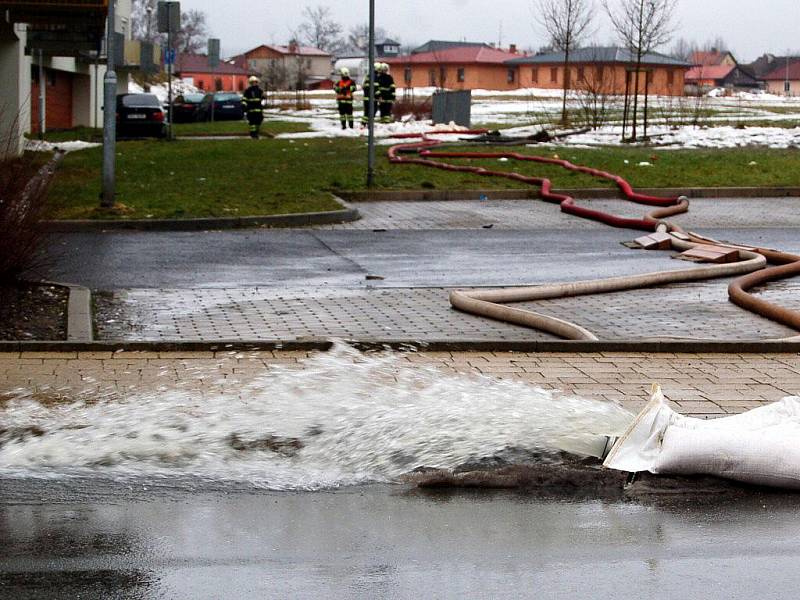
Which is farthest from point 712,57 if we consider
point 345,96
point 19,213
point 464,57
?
point 19,213

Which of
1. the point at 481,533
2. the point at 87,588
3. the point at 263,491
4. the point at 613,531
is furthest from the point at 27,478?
the point at 613,531

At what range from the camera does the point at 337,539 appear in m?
5.27

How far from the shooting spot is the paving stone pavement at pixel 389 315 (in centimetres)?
996

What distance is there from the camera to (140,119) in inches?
1597

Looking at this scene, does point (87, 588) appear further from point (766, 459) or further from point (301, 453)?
point (766, 459)

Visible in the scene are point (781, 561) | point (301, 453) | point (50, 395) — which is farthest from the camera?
point (50, 395)

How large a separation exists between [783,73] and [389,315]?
516 ft

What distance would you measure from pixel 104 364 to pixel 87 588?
13.3ft

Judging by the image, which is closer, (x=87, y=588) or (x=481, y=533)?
(x=87, y=588)

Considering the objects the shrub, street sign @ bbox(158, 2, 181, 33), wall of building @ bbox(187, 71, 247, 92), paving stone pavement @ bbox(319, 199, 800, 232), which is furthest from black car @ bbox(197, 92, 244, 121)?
wall of building @ bbox(187, 71, 247, 92)

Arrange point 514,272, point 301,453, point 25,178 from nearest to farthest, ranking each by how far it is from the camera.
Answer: point 301,453
point 25,178
point 514,272

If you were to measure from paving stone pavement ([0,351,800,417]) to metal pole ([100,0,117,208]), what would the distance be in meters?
9.24

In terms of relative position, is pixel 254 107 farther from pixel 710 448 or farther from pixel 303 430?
pixel 710 448

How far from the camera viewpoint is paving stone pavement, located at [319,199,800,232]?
18.8 meters
